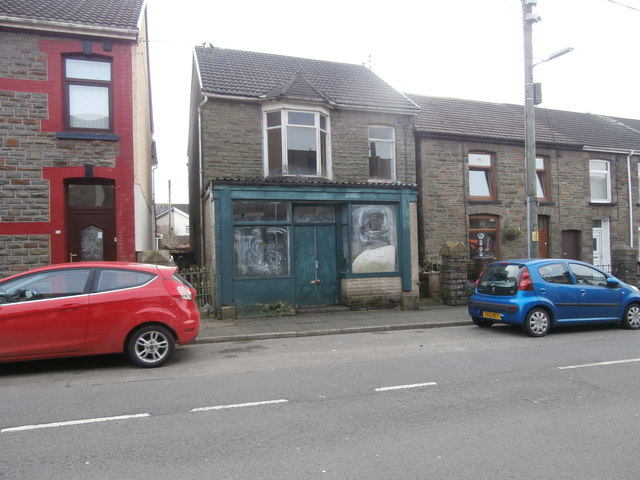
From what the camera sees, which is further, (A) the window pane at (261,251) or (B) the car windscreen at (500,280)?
(A) the window pane at (261,251)

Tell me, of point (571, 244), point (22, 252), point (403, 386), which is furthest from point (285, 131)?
point (571, 244)

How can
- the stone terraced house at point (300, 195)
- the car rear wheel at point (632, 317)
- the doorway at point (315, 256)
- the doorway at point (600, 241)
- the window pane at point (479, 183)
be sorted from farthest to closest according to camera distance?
the doorway at point (600, 241)
the window pane at point (479, 183)
the doorway at point (315, 256)
the stone terraced house at point (300, 195)
the car rear wheel at point (632, 317)

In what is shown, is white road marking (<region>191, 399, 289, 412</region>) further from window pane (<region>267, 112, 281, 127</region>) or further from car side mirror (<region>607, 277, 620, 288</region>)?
window pane (<region>267, 112, 281, 127</region>)

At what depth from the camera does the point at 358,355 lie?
25.2 feet

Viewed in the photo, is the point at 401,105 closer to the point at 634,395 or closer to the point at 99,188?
the point at 99,188

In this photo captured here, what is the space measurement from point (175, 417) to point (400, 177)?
1156 cm

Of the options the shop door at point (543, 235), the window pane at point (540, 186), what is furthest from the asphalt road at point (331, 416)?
the window pane at point (540, 186)

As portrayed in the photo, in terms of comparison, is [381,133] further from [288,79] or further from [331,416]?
[331,416]

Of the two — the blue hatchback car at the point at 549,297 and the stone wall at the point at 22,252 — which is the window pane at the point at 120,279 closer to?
the stone wall at the point at 22,252

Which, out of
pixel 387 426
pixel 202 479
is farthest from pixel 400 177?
pixel 202 479

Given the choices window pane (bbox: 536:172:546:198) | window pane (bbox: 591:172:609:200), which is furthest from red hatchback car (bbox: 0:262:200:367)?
window pane (bbox: 591:172:609:200)

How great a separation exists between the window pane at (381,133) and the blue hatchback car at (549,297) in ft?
20.8

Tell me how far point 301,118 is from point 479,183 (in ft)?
25.2

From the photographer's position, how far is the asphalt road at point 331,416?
3625 mm
